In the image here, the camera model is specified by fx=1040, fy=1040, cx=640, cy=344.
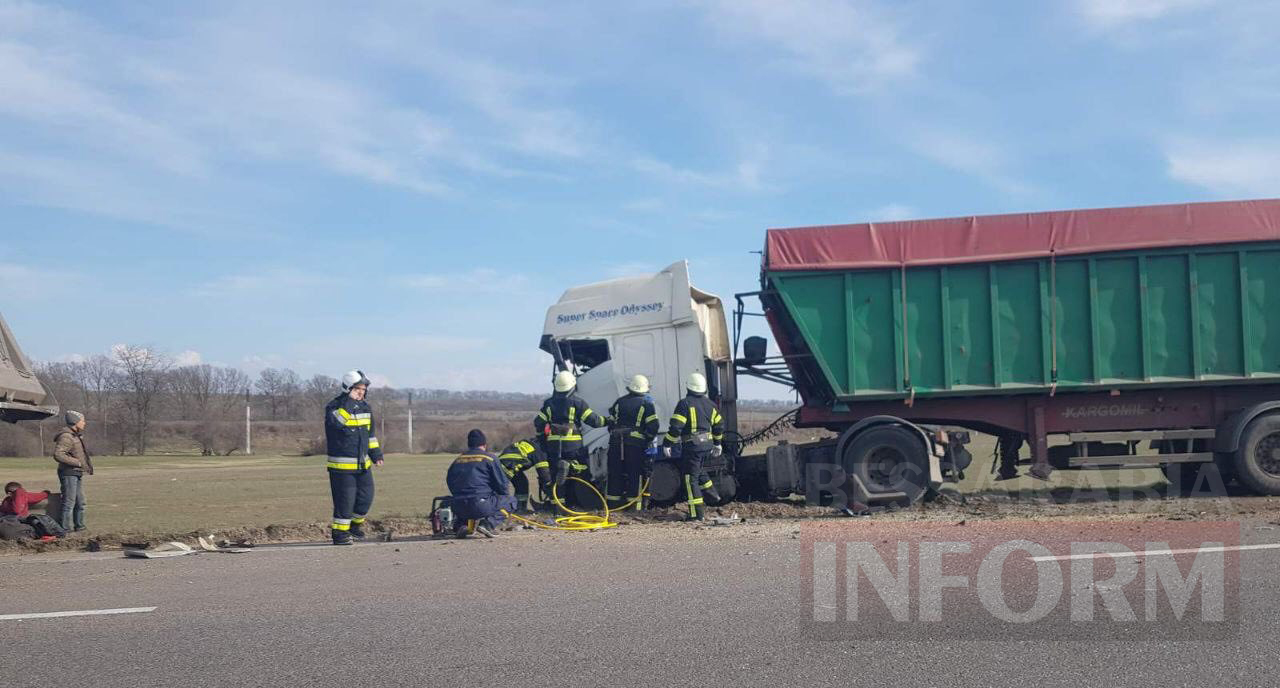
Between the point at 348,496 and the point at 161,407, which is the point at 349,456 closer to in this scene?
the point at 348,496

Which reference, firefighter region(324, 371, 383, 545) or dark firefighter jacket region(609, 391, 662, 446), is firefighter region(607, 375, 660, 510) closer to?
dark firefighter jacket region(609, 391, 662, 446)

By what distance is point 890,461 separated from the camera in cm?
1194

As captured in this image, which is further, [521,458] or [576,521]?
[521,458]

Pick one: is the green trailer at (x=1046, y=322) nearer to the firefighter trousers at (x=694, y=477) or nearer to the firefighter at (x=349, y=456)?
the firefighter trousers at (x=694, y=477)

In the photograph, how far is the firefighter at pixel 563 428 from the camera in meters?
12.0

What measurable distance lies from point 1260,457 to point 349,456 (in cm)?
998

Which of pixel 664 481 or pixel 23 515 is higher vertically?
pixel 664 481

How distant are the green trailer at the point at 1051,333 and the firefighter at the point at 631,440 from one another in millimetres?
1992

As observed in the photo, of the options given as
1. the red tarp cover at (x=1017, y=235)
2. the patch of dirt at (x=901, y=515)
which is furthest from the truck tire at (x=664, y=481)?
the red tarp cover at (x=1017, y=235)

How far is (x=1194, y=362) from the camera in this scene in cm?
1171

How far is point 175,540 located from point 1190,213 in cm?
1148

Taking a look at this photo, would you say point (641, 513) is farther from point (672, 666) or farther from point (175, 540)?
point (672, 666)

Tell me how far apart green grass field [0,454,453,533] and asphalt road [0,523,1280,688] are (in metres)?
4.69

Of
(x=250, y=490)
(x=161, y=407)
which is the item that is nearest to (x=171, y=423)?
(x=161, y=407)
